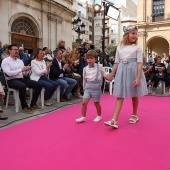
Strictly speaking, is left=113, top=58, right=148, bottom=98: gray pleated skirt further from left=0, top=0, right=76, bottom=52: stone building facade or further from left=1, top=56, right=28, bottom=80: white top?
left=0, top=0, right=76, bottom=52: stone building facade

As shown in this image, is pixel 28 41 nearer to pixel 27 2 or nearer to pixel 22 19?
pixel 22 19

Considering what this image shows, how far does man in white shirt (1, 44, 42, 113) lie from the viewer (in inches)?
195

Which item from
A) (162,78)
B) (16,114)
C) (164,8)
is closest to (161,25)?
(164,8)

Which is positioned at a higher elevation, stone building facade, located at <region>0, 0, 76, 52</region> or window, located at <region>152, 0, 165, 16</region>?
window, located at <region>152, 0, 165, 16</region>

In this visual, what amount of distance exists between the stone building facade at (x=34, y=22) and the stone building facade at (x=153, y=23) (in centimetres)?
1334

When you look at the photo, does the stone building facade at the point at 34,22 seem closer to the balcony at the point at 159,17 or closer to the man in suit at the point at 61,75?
the man in suit at the point at 61,75

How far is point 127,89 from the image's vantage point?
376 centimetres

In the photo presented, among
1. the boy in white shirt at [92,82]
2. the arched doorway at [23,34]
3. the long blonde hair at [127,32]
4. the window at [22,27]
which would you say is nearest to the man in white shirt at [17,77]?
the boy in white shirt at [92,82]

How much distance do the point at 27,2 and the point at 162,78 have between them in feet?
26.1

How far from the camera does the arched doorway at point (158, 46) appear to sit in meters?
27.9

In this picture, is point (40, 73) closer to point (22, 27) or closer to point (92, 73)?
point (92, 73)

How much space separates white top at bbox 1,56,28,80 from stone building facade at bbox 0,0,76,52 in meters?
6.33

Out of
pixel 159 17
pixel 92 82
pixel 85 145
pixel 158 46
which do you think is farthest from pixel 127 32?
pixel 158 46

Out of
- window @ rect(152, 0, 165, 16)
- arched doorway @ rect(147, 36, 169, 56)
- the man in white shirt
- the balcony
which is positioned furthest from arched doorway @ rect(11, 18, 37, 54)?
window @ rect(152, 0, 165, 16)
